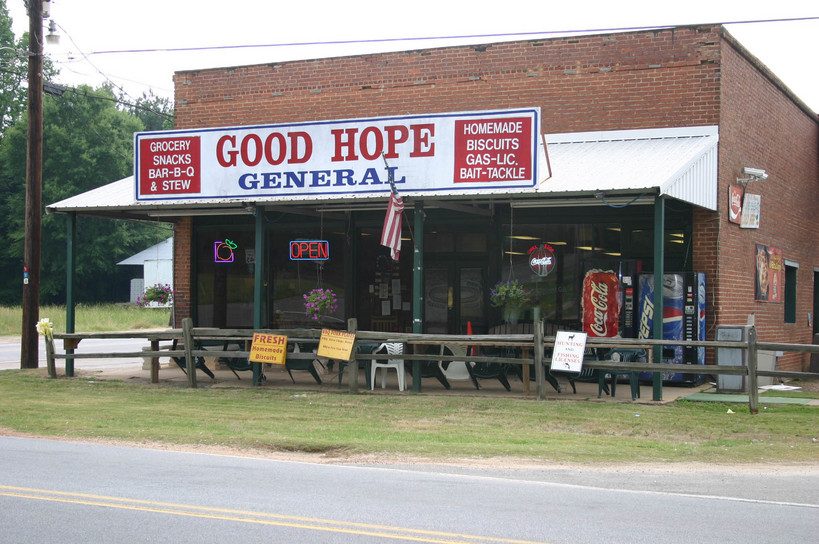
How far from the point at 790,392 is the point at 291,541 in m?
12.5

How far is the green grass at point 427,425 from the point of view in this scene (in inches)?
416

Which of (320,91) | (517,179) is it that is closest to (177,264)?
(320,91)

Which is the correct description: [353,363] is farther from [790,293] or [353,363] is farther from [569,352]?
[790,293]

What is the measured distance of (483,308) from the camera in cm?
1884

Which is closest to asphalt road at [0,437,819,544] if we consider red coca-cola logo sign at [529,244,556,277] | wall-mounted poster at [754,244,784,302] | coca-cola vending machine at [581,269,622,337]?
coca-cola vending machine at [581,269,622,337]

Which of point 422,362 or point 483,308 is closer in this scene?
point 422,362

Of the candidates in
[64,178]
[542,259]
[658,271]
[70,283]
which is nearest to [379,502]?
[658,271]

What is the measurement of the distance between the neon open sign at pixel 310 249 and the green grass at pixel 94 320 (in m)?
19.6

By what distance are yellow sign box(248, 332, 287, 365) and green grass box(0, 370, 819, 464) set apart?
59cm

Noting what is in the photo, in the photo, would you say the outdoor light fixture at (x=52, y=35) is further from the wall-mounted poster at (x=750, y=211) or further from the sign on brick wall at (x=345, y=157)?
the wall-mounted poster at (x=750, y=211)

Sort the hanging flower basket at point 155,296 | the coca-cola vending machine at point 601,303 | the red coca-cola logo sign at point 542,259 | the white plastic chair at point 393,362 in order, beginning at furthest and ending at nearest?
the hanging flower basket at point 155,296 < the red coca-cola logo sign at point 542,259 < the coca-cola vending machine at point 601,303 < the white plastic chair at point 393,362

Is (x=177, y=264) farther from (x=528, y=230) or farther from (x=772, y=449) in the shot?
(x=772, y=449)

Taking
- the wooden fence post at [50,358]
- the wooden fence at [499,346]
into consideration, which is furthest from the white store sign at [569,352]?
the wooden fence post at [50,358]

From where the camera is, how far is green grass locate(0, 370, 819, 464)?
10.6m
